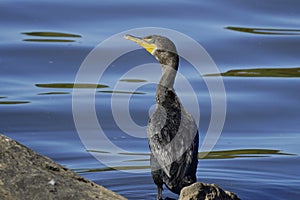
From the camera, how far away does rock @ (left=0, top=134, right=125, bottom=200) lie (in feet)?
21.3

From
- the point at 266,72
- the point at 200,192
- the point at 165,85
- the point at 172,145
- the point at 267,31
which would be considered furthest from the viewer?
the point at 267,31

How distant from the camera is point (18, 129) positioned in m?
11.3

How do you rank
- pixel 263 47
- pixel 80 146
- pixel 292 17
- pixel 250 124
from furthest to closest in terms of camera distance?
pixel 292 17, pixel 263 47, pixel 250 124, pixel 80 146

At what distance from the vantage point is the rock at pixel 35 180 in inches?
256

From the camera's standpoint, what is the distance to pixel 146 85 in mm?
12609

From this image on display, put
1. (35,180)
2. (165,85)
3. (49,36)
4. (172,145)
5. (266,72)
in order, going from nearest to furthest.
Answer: (35,180), (172,145), (165,85), (266,72), (49,36)

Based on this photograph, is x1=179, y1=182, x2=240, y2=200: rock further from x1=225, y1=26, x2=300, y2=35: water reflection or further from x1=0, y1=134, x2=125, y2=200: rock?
x1=225, y1=26, x2=300, y2=35: water reflection

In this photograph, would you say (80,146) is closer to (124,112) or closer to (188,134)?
(124,112)

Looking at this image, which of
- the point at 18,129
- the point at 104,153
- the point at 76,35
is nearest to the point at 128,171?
the point at 104,153

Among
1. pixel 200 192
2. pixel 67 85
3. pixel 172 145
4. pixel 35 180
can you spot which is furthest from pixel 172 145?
pixel 67 85

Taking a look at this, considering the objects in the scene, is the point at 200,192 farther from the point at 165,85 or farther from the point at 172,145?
the point at 165,85

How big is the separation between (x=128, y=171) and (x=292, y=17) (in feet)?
19.7

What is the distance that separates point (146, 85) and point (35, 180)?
6.09m

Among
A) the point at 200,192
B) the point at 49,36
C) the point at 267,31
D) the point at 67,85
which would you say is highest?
the point at 267,31
